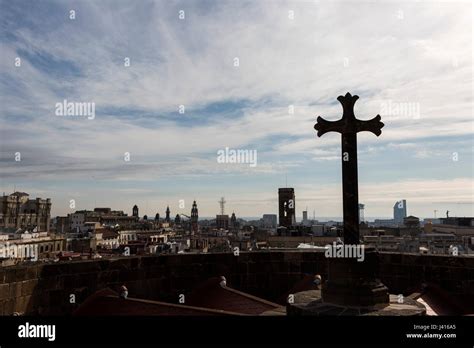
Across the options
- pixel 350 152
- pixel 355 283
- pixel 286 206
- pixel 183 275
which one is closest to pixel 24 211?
pixel 286 206

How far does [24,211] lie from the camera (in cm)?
11312

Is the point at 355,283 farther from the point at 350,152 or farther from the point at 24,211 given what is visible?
the point at 24,211

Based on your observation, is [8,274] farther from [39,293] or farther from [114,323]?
[114,323]

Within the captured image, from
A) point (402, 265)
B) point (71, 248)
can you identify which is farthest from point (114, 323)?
point (71, 248)

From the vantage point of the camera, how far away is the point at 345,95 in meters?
6.39

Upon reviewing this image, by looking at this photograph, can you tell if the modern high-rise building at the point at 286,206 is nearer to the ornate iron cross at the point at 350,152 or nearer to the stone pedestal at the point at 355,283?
the ornate iron cross at the point at 350,152

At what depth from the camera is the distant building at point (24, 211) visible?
10538cm

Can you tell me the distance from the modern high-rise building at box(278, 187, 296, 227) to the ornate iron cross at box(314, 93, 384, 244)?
8490 centimetres

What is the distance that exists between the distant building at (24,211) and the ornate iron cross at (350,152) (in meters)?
110

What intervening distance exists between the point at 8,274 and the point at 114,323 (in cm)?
252

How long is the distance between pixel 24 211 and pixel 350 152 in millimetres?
122945

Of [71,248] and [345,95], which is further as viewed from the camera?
[71,248]

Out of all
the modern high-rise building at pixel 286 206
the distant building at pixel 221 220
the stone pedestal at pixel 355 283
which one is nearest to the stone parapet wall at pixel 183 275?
the stone pedestal at pixel 355 283

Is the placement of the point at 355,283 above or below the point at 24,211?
below
